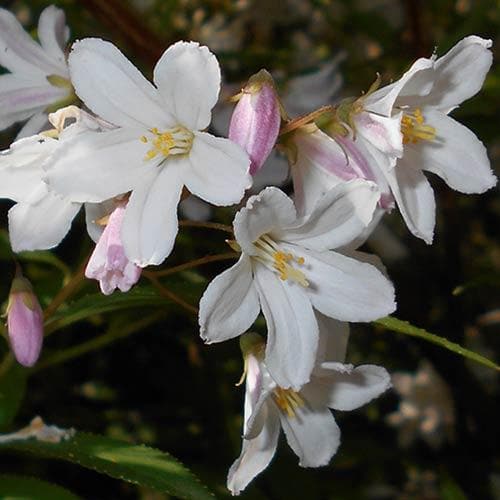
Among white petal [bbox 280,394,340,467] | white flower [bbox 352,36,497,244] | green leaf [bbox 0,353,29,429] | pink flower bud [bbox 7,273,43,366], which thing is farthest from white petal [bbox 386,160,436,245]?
green leaf [bbox 0,353,29,429]

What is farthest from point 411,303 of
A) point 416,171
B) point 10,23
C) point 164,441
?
point 10,23

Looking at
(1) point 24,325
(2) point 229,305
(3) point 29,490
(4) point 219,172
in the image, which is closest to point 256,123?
(4) point 219,172

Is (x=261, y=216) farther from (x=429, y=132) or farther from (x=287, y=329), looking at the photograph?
(x=429, y=132)

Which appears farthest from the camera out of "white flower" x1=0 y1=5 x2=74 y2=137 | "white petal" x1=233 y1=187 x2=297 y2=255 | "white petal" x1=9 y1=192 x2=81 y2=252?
"white flower" x1=0 y1=5 x2=74 y2=137

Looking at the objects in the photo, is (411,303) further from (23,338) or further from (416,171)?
(23,338)

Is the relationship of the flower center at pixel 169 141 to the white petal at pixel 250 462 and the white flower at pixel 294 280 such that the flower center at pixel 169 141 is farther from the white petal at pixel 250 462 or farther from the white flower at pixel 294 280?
the white petal at pixel 250 462

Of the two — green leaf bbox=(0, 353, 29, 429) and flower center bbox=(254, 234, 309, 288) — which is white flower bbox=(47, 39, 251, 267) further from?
green leaf bbox=(0, 353, 29, 429)
